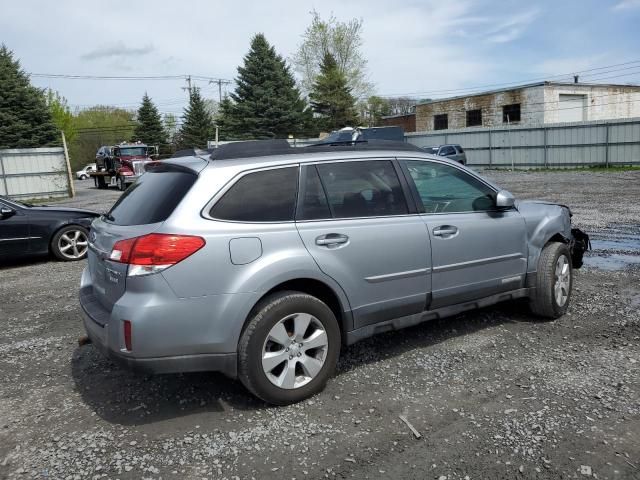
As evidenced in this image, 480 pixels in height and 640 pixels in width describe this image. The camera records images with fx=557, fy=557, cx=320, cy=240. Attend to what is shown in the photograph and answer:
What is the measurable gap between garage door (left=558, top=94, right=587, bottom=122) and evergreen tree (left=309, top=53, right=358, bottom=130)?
57.6 ft

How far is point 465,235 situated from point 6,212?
7205 mm

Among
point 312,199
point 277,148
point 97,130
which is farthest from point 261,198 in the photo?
point 97,130

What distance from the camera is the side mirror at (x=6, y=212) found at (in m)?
8.47

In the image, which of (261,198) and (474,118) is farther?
(474,118)

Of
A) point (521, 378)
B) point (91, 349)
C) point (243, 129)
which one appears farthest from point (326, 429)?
point (243, 129)

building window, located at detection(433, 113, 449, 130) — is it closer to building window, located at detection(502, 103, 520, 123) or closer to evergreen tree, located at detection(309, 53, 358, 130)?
building window, located at detection(502, 103, 520, 123)

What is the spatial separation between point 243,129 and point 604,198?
108 ft

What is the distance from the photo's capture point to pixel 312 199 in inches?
152

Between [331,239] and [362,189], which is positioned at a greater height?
[362,189]

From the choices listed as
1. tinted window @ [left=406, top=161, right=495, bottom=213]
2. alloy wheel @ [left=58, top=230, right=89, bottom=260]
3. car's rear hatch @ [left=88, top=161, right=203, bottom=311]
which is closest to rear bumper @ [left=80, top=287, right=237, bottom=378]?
car's rear hatch @ [left=88, top=161, right=203, bottom=311]

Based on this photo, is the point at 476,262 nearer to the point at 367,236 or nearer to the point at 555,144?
the point at 367,236

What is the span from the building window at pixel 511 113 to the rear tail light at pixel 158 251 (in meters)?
40.9

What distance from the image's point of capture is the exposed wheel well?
3662mm

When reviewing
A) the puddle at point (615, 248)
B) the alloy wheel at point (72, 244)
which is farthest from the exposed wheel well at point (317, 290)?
the alloy wheel at point (72, 244)
